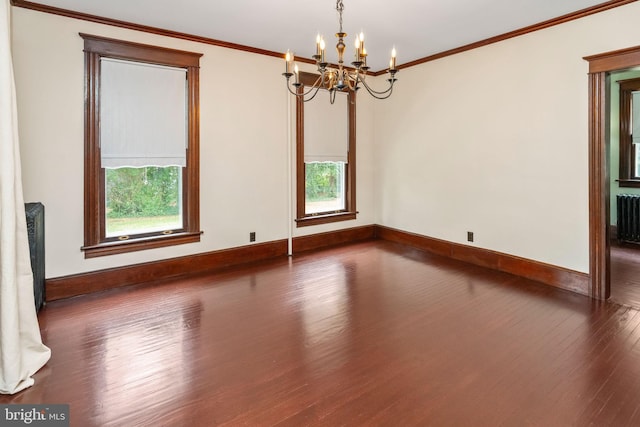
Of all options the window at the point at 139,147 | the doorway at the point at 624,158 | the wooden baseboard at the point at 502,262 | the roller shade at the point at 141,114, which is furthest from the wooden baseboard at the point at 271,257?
the doorway at the point at 624,158

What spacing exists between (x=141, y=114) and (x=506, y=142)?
4.22m

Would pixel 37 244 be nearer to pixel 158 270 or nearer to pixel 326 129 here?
pixel 158 270

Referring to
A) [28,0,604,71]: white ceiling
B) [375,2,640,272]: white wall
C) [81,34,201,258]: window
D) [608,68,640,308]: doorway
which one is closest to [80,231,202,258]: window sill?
[81,34,201,258]: window

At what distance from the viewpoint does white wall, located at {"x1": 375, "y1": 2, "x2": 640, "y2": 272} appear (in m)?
3.74

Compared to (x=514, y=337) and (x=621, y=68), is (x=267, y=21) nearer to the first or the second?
(x=621, y=68)

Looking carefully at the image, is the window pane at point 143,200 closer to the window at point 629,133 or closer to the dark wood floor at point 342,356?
the dark wood floor at point 342,356

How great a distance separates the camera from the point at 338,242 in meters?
6.07

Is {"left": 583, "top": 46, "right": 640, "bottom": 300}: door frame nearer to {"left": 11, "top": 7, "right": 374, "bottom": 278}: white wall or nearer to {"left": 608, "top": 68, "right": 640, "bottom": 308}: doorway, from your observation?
{"left": 608, "top": 68, "right": 640, "bottom": 308}: doorway

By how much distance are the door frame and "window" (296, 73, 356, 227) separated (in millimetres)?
3226

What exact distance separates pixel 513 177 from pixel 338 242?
109 inches

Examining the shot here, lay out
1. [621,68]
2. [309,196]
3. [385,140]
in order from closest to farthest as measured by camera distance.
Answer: [621,68], [309,196], [385,140]

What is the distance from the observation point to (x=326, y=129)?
5.73 meters

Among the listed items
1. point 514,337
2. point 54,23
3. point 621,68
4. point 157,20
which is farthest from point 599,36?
point 54,23

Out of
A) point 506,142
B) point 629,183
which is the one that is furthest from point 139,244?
point 629,183
